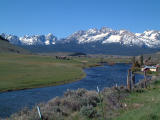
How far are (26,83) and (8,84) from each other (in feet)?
12.3

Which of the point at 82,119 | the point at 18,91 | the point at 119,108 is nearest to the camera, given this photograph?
the point at 82,119

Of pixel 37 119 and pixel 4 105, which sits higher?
pixel 37 119

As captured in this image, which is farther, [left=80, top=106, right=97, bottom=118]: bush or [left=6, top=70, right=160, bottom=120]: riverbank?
[left=80, top=106, right=97, bottom=118]: bush

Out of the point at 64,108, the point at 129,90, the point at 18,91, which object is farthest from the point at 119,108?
the point at 18,91

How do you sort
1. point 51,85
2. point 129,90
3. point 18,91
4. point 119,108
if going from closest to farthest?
point 119,108 → point 129,90 → point 18,91 → point 51,85

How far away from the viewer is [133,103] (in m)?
20.7

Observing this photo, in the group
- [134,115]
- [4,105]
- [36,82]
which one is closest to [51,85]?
[36,82]

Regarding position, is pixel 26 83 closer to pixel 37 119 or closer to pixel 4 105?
pixel 4 105

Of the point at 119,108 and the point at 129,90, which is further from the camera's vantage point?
the point at 129,90

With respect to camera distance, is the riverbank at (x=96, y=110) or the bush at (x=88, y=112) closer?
the riverbank at (x=96, y=110)

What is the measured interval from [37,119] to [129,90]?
47.1 feet

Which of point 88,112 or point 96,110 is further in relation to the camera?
point 96,110

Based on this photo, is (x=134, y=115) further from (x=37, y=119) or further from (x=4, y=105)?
(x=4, y=105)

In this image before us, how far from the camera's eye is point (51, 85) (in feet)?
156
